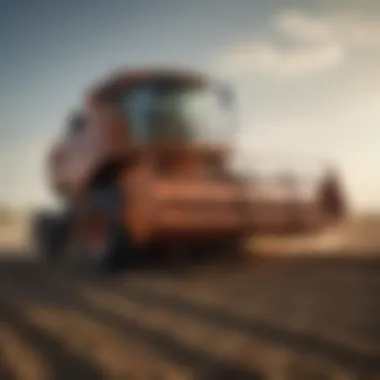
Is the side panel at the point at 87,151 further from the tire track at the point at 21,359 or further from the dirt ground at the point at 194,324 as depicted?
the tire track at the point at 21,359

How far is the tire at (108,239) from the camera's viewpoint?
2174mm

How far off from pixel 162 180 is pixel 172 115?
21 centimetres

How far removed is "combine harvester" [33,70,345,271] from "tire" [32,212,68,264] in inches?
0.6

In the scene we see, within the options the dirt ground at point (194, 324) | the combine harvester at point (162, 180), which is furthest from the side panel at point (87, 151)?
the dirt ground at point (194, 324)

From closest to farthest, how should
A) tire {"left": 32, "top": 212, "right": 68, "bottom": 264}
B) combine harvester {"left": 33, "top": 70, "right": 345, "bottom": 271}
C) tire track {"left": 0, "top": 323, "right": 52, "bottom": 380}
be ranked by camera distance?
1. tire track {"left": 0, "top": 323, "right": 52, "bottom": 380}
2. combine harvester {"left": 33, "top": 70, "right": 345, "bottom": 271}
3. tire {"left": 32, "top": 212, "right": 68, "bottom": 264}

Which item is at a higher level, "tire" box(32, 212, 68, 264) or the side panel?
the side panel

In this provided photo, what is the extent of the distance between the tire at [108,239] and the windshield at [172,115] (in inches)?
8.9

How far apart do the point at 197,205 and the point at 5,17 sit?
79 centimetres

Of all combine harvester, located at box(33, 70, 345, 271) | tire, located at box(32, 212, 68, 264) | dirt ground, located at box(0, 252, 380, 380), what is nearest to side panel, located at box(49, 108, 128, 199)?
combine harvester, located at box(33, 70, 345, 271)

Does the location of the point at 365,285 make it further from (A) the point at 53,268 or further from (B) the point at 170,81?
(A) the point at 53,268

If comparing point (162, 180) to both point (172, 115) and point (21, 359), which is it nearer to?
point (172, 115)

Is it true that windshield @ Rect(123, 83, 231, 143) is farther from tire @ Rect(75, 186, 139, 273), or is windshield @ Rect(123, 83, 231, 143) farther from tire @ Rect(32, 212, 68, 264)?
tire @ Rect(32, 212, 68, 264)

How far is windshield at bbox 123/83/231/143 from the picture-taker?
7.05 ft

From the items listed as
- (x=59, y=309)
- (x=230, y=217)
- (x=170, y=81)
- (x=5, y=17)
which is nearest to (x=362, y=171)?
(x=230, y=217)
